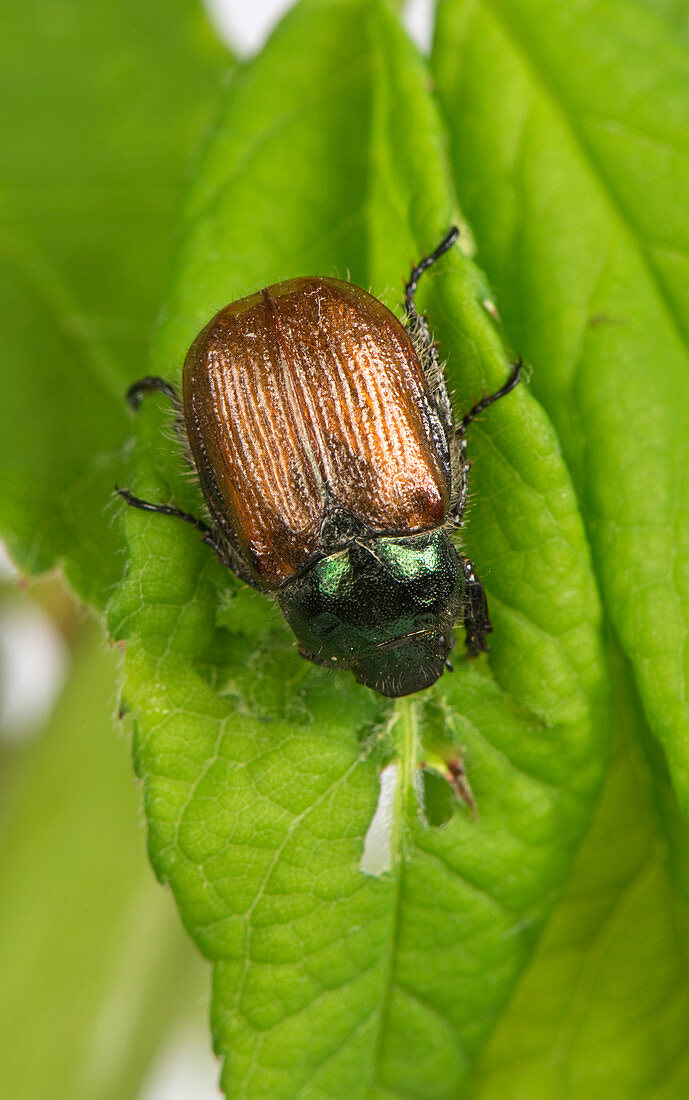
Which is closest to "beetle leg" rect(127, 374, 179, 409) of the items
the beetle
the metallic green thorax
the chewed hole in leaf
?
the beetle

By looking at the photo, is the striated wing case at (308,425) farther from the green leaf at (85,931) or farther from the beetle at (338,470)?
the green leaf at (85,931)

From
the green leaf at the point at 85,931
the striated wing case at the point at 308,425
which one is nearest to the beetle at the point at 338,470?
the striated wing case at the point at 308,425

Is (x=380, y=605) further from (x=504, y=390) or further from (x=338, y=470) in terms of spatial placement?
(x=504, y=390)

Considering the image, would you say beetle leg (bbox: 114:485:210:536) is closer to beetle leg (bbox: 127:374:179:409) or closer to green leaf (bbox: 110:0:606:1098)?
green leaf (bbox: 110:0:606:1098)

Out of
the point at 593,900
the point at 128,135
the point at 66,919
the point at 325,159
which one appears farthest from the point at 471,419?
the point at 66,919

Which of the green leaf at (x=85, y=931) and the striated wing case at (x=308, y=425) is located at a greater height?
the striated wing case at (x=308, y=425)

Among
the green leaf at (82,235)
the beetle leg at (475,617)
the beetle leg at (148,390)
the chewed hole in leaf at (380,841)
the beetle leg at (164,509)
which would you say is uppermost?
the green leaf at (82,235)

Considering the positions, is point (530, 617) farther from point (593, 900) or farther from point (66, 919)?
point (66, 919)
